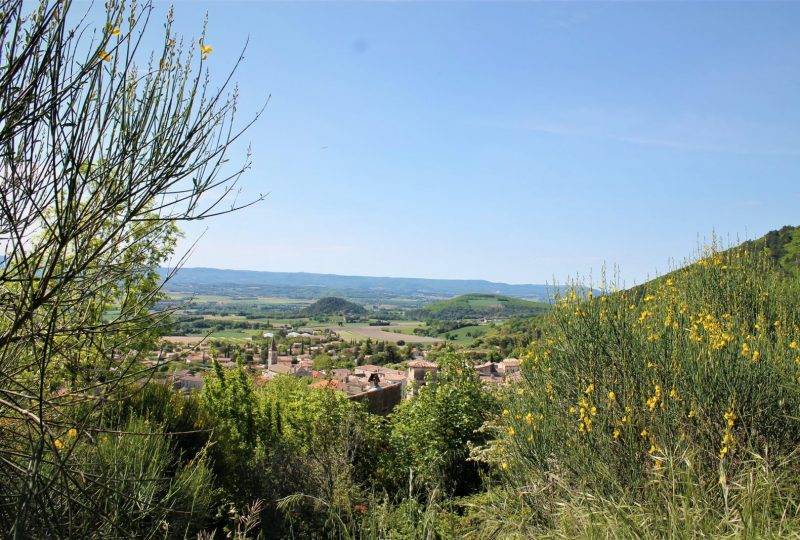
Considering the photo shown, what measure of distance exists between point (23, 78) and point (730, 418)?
4780 mm

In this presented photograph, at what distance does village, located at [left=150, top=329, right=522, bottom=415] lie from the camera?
5.54 m

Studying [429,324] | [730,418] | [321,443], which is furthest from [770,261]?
[429,324]

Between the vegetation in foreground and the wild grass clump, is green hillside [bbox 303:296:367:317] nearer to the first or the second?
the vegetation in foreground

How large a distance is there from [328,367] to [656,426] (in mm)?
8063

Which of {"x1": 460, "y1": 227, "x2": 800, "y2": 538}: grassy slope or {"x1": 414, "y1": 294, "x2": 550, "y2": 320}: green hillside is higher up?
{"x1": 460, "y1": 227, "x2": 800, "y2": 538}: grassy slope

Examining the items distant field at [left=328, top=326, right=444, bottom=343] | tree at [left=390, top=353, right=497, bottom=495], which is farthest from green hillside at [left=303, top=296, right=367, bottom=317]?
tree at [left=390, top=353, right=497, bottom=495]

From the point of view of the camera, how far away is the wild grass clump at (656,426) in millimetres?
3492

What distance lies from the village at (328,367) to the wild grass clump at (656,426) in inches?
87.5

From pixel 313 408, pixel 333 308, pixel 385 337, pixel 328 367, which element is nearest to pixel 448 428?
pixel 313 408

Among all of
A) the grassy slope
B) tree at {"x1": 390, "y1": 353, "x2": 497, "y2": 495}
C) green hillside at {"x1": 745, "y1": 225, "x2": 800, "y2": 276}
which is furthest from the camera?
green hillside at {"x1": 745, "y1": 225, "x2": 800, "y2": 276}

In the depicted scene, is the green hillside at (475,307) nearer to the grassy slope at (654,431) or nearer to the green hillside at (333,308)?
the green hillside at (333,308)

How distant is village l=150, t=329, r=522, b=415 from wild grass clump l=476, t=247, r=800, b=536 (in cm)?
222

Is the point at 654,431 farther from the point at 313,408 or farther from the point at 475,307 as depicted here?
the point at 475,307

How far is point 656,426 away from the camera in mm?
4344
